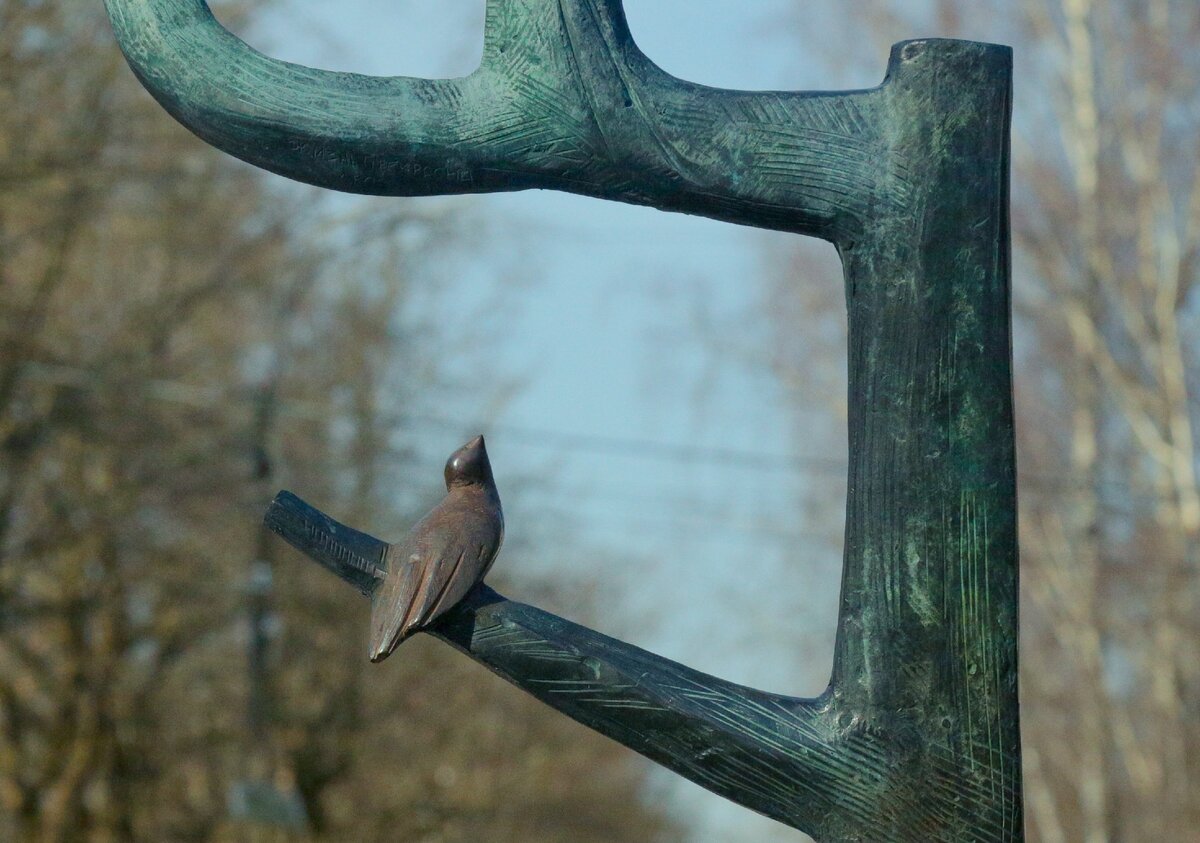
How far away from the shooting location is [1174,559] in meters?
15.7

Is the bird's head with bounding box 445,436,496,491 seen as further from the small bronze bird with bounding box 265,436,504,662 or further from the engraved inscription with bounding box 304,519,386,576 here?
the engraved inscription with bounding box 304,519,386,576

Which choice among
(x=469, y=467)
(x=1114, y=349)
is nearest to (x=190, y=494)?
(x=1114, y=349)

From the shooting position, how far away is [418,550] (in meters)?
2.13

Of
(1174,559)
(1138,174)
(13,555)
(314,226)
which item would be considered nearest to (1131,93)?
(1138,174)

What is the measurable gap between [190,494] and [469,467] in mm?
14365

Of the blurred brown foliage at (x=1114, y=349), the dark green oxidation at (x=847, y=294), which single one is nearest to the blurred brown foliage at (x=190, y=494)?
the blurred brown foliage at (x=1114, y=349)

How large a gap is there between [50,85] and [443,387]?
25.0 ft

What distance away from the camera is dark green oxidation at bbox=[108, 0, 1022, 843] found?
2082 millimetres

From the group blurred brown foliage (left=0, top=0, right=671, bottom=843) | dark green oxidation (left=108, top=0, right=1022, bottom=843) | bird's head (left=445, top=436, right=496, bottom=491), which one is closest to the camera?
dark green oxidation (left=108, top=0, right=1022, bottom=843)

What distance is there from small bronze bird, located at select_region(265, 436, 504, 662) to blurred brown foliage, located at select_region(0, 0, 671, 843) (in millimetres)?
11573

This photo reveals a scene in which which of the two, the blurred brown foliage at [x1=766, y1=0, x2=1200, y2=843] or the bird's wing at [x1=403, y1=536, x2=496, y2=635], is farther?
the blurred brown foliage at [x1=766, y1=0, x2=1200, y2=843]

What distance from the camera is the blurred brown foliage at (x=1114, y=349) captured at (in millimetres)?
15508

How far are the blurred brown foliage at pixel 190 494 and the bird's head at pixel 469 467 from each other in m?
11.6

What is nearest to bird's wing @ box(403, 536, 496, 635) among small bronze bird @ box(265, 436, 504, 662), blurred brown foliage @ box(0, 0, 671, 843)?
small bronze bird @ box(265, 436, 504, 662)
